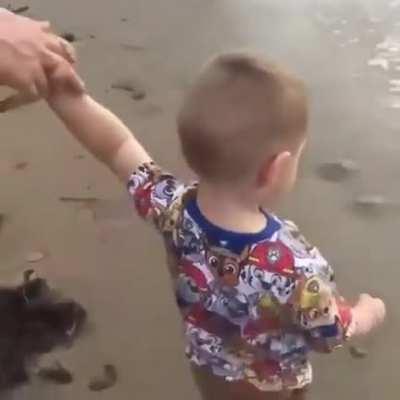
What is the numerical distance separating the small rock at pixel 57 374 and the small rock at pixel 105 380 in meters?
0.03

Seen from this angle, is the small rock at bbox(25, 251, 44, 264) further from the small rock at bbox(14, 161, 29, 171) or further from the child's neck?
the child's neck

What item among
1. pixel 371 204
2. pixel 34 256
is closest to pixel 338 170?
pixel 371 204

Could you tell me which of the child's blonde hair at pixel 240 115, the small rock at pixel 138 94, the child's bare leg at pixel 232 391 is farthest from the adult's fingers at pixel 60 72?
the small rock at pixel 138 94

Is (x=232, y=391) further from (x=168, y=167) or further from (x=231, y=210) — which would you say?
(x=168, y=167)

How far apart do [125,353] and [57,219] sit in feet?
1.18

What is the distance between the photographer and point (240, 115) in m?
1.06

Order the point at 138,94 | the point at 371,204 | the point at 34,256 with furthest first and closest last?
1. the point at 138,94
2. the point at 371,204
3. the point at 34,256

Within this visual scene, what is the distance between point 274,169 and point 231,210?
0.22 feet

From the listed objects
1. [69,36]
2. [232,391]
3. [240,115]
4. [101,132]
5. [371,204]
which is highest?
[240,115]

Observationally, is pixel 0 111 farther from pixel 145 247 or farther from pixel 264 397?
pixel 264 397

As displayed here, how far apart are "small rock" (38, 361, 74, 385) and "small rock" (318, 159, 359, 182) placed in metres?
0.63

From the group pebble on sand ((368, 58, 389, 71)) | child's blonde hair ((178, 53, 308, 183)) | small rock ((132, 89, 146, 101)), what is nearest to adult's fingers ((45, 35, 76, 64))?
child's blonde hair ((178, 53, 308, 183))

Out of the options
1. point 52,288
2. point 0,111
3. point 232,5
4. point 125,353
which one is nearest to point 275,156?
point 125,353

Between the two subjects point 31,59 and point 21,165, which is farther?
point 21,165
